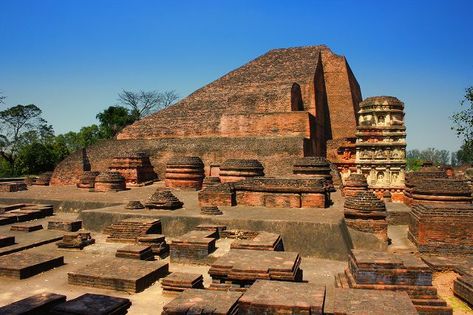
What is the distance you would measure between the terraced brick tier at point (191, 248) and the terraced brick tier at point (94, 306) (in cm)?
239

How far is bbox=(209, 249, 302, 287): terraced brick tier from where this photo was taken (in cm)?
502

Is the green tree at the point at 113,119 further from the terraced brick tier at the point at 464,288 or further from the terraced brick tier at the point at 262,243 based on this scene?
the terraced brick tier at the point at 464,288

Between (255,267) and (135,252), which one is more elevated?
(255,267)

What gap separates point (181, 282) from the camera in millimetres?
5355

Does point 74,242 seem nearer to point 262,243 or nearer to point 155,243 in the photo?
point 155,243

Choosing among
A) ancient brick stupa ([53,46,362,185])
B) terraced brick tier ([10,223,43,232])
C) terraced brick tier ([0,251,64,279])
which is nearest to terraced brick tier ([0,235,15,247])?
terraced brick tier ([0,251,64,279])

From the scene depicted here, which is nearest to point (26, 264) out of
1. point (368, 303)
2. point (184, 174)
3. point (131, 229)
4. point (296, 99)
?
point (131, 229)

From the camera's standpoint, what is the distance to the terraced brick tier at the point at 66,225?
922 centimetres

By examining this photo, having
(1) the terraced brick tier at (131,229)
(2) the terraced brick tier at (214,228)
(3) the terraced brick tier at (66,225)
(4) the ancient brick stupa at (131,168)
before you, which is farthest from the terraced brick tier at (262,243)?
(4) the ancient brick stupa at (131,168)

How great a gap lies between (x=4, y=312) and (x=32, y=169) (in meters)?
27.5

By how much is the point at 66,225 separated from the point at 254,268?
582cm

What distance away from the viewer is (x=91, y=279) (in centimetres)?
570

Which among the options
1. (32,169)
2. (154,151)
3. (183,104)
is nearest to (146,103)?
(32,169)

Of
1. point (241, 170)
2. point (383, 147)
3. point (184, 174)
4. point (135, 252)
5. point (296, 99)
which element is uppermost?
point (296, 99)
